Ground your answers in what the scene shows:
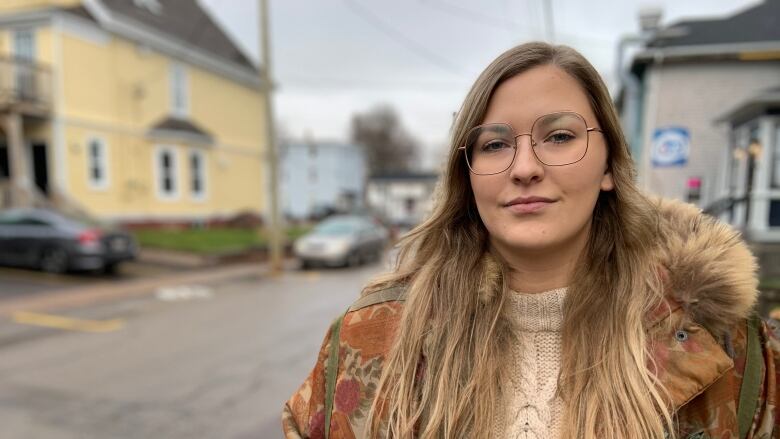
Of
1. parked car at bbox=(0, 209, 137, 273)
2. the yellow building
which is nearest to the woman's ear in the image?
parked car at bbox=(0, 209, 137, 273)

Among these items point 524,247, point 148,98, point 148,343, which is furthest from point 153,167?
point 524,247

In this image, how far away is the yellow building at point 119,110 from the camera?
14145 mm

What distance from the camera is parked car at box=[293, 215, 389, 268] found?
45.0 ft

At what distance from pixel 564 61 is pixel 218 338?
624 cm

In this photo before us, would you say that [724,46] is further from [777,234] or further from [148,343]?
[148,343]

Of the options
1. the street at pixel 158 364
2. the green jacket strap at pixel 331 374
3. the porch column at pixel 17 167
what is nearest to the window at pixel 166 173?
the porch column at pixel 17 167

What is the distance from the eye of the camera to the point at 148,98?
56.4 feet

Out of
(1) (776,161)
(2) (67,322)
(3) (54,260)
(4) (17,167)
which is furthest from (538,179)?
(4) (17,167)

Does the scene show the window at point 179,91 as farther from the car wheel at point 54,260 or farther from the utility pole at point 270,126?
the car wheel at point 54,260

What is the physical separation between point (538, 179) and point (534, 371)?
456 millimetres

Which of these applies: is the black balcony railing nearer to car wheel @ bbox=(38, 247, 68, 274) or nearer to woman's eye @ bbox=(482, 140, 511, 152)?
car wheel @ bbox=(38, 247, 68, 274)

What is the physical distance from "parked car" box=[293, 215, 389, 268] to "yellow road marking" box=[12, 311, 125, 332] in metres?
6.68

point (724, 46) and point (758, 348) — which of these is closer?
point (758, 348)

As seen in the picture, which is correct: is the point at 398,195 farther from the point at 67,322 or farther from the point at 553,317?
the point at 553,317
